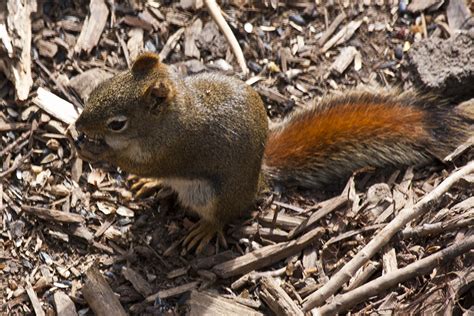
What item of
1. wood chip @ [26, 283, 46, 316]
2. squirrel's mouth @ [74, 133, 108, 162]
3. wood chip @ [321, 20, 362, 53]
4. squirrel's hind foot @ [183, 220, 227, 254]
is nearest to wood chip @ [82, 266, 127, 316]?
wood chip @ [26, 283, 46, 316]

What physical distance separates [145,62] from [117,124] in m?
0.36

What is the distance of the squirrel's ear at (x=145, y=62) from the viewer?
4371 mm

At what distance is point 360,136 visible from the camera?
4715mm

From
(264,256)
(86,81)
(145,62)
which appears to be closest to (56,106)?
→ (86,81)

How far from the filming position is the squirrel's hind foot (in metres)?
4.74

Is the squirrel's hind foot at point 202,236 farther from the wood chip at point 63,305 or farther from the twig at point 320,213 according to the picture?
the wood chip at point 63,305

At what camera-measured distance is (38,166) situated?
4.96 metres

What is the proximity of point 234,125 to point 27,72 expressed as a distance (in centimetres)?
145

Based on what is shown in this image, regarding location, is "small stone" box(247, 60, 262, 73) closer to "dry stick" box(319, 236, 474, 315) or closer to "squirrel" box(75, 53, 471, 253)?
"squirrel" box(75, 53, 471, 253)

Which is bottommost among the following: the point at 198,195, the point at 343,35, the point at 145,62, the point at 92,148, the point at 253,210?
the point at 253,210

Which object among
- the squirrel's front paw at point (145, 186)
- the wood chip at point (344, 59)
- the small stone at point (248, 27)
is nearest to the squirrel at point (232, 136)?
the squirrel's front paw at point (145, 186)

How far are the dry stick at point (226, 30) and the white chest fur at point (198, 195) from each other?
99cm

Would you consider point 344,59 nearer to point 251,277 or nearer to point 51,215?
point 251,277

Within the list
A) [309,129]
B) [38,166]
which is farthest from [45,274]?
[309,129]
